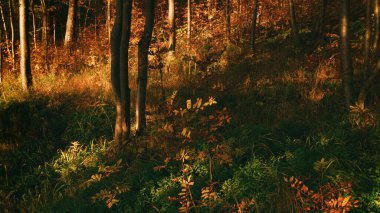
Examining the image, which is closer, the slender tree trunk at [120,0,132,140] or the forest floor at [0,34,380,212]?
the forest floor at [0,34,380,212]

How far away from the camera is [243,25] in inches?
580

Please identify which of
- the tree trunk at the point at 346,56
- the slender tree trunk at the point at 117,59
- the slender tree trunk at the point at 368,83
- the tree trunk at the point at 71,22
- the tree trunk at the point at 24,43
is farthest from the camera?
the tree trunk at the point at 71,22

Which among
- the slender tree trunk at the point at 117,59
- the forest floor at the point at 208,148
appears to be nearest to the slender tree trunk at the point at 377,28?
the forest floor at the point at 208,148

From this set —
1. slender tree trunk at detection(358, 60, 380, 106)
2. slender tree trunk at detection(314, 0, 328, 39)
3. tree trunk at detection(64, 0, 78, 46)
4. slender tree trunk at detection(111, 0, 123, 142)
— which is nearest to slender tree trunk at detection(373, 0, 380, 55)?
slender tree trunk at detection(358, 60, 380, 106)

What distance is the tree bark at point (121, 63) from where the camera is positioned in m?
6.82

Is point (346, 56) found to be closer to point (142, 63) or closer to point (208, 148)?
point (208, 148)

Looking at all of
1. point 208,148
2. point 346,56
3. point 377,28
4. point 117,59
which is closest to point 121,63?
point 117,59

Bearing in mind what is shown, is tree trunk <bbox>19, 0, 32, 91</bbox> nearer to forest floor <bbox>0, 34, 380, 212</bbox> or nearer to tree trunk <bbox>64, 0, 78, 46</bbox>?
forest floor <bbox>0, 34, 380, 212</bbox>

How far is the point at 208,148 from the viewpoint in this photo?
228 inches

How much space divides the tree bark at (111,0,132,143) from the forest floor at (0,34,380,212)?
1.38 ft

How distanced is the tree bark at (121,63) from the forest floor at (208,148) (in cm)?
42

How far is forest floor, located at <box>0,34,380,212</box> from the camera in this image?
15.5 ft

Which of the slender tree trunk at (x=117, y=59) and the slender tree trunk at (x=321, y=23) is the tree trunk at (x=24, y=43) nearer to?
the slender tree trunk at (x=117, y=59)

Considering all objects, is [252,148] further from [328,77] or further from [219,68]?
[219,68]
